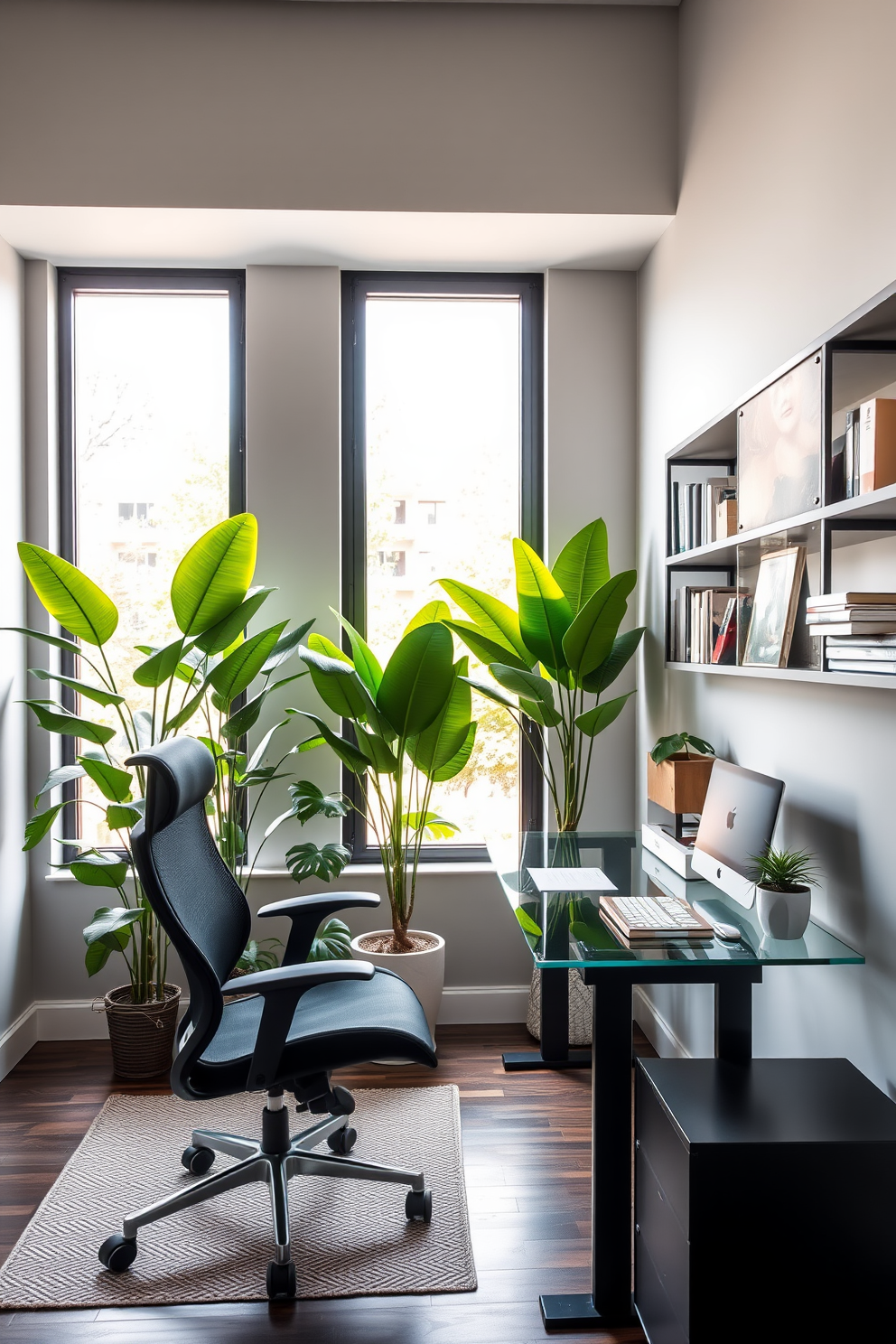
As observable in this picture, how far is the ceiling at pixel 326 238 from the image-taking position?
10.3 ft

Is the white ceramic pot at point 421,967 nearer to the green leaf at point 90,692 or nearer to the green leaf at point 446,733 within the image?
the green leaf at point 446,733

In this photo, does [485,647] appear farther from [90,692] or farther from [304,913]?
[90,692]

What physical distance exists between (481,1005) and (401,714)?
1.23 metres

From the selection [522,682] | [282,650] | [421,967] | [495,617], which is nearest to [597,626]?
[522,682]

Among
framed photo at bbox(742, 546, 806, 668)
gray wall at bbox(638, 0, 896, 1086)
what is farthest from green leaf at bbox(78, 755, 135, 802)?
framed photo at bbox(742, 546, 806, 668)

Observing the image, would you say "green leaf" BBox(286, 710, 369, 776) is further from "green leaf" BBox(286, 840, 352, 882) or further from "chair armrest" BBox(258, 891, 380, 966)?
"chair armrest" BBox(258, 891, 380, 966)

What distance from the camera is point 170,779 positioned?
1928 mm

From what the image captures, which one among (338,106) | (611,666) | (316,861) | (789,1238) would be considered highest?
(338,106)

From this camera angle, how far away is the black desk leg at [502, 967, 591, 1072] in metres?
3.12

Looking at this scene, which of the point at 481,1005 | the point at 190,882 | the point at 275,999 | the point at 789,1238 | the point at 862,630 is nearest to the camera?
the point at 789,1238

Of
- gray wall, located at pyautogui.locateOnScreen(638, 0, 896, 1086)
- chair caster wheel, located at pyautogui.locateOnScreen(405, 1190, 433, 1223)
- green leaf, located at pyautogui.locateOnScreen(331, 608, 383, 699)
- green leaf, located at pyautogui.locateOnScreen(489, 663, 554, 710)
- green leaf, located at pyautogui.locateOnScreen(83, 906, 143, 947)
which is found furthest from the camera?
green leaf, located at pyautogui.locateOnScreen(331, 608, 383, 699)

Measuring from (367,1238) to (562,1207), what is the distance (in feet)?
1.57

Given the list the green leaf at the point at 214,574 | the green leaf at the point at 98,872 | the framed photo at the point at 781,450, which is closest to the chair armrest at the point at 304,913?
the green leaf at the point at 98,872

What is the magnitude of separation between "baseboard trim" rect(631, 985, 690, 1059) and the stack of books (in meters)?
1.73
